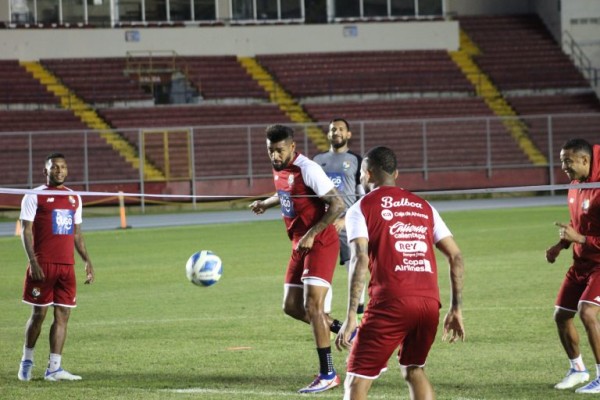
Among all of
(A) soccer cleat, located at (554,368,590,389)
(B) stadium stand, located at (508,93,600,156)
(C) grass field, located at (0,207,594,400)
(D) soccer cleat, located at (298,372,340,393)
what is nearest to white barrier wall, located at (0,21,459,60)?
(B) stadium stand, located at (508,93,600,156)

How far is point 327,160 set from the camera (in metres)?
14.2

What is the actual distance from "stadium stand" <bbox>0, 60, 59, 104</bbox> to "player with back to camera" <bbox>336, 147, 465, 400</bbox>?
3624cm

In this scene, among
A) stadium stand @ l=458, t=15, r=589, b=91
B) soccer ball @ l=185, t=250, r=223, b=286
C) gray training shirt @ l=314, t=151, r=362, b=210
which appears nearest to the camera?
soccer ball @ l=185, t=250, r=223, b=286

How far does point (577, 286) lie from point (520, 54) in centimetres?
4190

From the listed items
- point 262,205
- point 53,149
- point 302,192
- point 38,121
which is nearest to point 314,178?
point 302,192

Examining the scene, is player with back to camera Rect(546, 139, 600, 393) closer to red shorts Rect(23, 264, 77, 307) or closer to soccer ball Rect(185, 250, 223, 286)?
soccer ball Rect(185, 250, 223, 286)

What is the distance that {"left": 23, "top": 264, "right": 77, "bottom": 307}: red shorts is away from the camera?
11.2m

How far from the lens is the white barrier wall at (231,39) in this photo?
45.0m

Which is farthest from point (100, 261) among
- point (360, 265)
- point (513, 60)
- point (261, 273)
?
point (513, 60)

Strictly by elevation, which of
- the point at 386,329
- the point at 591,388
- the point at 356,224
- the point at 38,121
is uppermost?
the point at 38,121

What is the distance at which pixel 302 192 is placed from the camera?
10867 millimetres

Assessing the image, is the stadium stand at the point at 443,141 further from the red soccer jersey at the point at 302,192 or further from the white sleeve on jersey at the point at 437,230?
the white sleeve on jersey at the point at 437,230

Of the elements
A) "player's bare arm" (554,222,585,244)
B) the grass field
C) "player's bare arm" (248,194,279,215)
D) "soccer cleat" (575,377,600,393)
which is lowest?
the grass field

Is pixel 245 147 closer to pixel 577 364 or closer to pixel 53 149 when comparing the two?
pixel 53 149
